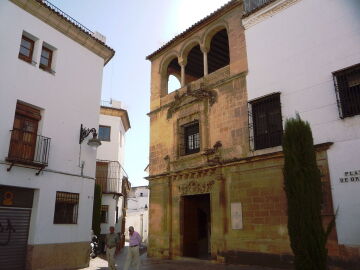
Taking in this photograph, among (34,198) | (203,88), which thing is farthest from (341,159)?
(34,198)

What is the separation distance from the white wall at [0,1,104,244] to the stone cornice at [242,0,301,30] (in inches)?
264

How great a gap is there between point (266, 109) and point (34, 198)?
333 inches

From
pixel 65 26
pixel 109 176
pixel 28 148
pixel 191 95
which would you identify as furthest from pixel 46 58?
pixel 109 176

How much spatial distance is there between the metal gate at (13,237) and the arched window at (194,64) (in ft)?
33.3

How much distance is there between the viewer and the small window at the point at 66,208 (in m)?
11.3

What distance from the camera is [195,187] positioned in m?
13.1

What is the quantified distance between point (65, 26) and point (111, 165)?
11.2 meters

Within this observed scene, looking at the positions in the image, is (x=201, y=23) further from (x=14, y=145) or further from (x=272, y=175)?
(x=14, y=145)

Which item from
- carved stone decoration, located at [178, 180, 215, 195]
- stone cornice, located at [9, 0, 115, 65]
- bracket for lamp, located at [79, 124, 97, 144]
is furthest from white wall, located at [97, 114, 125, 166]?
carved stone decoration, located at [178, 180, 215, 195]

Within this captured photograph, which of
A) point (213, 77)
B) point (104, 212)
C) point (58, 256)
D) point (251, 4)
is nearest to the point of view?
point (58, 256)

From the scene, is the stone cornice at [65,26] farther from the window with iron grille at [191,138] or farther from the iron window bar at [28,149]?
the window with iron grille at [191,138]

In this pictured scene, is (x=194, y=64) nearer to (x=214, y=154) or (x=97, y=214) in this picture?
(x=214, y=154)

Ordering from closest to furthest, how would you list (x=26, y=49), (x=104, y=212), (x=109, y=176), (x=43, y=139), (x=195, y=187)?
(x=43, y=139), (x=26, y=49), (x=195, y=187), (x=104, y=212), (x=109, y=176)

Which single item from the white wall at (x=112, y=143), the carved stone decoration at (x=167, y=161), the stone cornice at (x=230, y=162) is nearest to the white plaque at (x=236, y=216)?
the stone cornice at (x=230, y=162)
